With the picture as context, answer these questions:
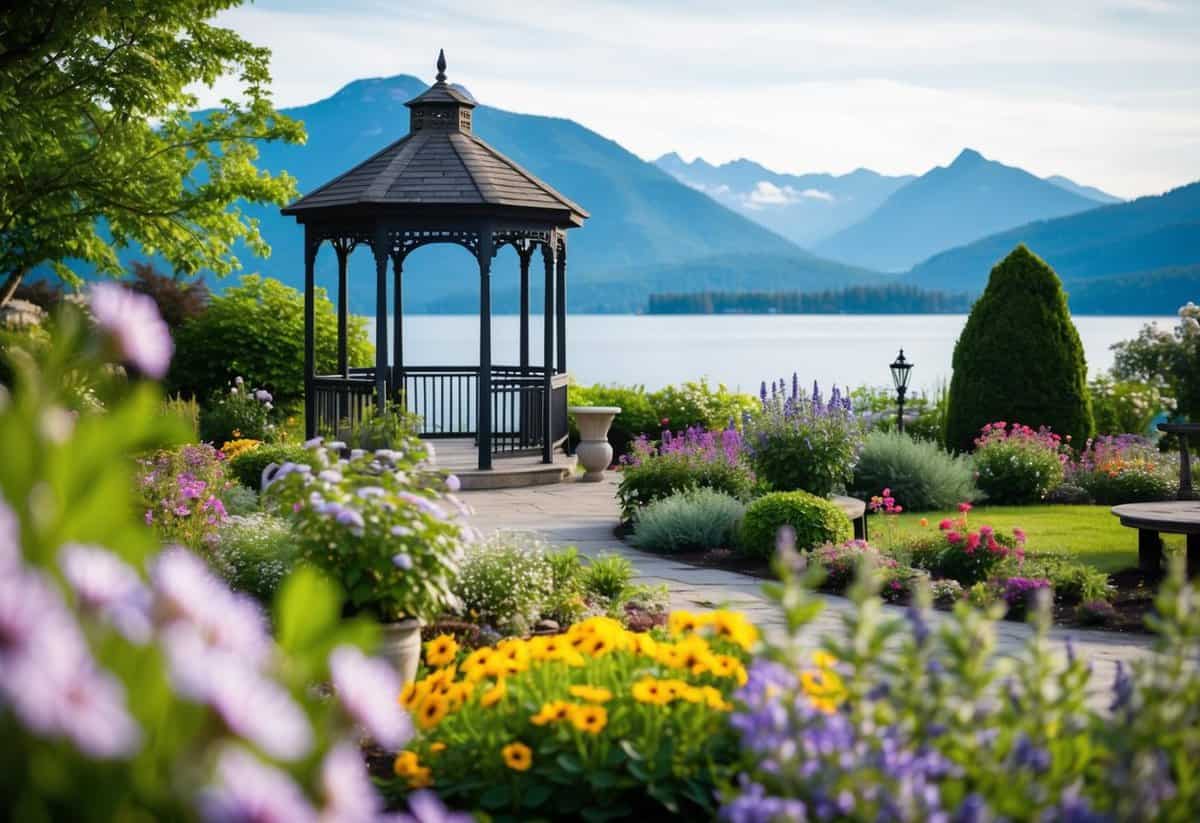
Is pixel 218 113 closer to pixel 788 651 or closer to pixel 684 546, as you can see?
pixel 684 546

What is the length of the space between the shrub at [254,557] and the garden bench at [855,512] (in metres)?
4.50

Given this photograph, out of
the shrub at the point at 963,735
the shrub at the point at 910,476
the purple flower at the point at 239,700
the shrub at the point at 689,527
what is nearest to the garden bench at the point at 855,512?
the shrub at the point at 689,527

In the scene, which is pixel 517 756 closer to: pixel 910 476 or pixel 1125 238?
pixel 910 476

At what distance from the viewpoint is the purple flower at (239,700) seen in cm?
153

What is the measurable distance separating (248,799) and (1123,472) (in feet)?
45.6

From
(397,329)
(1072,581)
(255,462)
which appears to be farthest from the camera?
(397,329)

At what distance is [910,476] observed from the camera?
1297 centimetres

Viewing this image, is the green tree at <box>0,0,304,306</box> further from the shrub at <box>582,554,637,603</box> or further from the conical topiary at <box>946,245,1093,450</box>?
the conical topiary at <box>946,245,1093,450</box>

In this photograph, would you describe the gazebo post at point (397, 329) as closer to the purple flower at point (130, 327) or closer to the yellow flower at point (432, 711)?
the yellow flower at point (432, 711)

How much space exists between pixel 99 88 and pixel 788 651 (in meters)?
14.8

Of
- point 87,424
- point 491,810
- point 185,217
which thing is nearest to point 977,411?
point 185,217

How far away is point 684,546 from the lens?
10141mm

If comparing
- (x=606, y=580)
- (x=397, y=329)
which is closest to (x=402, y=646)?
(x=606, y=580)

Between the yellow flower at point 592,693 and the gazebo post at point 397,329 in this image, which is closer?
the yellow flower at point 592,693
